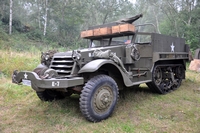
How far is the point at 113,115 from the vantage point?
3732 mm

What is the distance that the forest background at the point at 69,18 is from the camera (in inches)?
724

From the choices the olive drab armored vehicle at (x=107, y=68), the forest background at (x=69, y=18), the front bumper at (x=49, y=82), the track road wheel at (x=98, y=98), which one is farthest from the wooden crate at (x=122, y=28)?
the forest background at (x=69, y=18)

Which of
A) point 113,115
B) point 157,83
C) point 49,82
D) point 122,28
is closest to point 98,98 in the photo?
point 113,115

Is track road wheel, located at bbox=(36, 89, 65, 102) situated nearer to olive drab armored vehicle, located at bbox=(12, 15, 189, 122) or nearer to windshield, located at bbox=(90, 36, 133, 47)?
olive drab armored vehicle, located at bbox=(12, 15, 189, 122)

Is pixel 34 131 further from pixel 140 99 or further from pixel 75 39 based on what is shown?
pixel 75 39

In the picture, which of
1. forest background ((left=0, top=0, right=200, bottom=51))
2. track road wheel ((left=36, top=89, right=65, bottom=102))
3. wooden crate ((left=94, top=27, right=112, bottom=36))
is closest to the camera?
track road wheel ((left=36, top=89, right=65, bottom=102))

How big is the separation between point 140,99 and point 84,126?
81.6 inches

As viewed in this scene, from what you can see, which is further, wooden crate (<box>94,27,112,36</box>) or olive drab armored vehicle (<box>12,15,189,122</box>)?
wooden crate (<box>94,27,112,36</box>)

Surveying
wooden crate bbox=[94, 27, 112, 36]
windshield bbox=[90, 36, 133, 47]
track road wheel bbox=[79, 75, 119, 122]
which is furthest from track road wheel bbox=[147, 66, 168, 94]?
track road wheel bbox=[79, 75, 119, 122]

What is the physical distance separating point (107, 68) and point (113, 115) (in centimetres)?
97

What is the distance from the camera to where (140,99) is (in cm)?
481

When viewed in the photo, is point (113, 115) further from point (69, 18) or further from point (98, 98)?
point (69, 18)

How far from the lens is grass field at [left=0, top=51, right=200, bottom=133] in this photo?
10.3 ft

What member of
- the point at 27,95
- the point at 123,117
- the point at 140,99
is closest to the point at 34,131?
the point at 123,117
